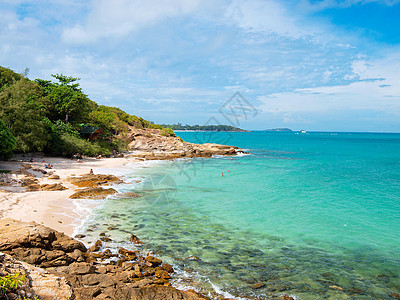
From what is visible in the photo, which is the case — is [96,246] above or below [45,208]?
below

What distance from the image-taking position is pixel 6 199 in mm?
15734

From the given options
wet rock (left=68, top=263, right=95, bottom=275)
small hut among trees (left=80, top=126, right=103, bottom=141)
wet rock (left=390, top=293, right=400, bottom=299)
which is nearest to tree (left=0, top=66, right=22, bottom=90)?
small hut among trees (left=80, top=126, right=103, bottom=141)

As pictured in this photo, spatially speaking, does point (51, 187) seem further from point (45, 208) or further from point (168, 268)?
point (168, 268)

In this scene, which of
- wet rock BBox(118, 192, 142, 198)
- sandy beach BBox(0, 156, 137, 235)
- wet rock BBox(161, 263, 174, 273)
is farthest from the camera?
wet rock BBox(118, 192, 142, 198)

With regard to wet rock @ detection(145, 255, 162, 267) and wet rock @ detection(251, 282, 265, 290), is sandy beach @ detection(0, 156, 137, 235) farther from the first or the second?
wet rock @ detection(251, 282, 265, 290)

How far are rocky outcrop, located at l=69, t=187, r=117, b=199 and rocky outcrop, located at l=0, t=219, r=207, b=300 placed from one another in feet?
30.0

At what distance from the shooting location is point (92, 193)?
20.0 meters

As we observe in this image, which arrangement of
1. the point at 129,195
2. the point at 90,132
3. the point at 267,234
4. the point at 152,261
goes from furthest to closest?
the point at 90,132 → the point at 129,195 → the point at 267,234 → the point at 152,261

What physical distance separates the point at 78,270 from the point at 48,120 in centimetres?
3181

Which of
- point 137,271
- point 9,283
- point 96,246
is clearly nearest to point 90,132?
point 96,246

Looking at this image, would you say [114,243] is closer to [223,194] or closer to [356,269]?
[356,269]

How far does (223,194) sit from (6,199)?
16.0 m

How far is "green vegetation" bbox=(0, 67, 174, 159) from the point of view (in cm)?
2684

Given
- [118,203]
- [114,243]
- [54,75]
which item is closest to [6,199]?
[118,203]
